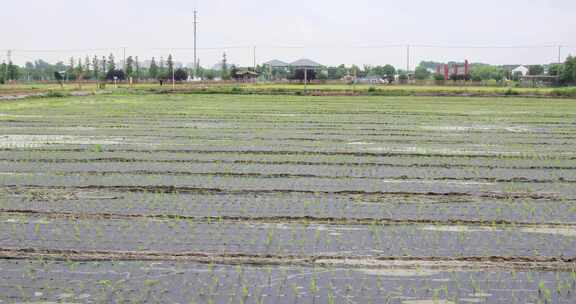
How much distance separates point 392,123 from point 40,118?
9322mm

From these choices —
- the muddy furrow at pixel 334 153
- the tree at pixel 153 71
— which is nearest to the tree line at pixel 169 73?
the tree at pixel 153 71

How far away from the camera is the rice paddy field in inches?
162

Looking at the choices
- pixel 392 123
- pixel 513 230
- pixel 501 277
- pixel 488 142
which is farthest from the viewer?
pixel 392 123

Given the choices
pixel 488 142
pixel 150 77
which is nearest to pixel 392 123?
pixel 488 142

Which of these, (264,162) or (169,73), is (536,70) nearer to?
(169,73)

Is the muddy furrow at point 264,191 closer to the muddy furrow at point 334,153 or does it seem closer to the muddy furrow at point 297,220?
→ the muddy furrow at point 297,220

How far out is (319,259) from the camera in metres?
4.63

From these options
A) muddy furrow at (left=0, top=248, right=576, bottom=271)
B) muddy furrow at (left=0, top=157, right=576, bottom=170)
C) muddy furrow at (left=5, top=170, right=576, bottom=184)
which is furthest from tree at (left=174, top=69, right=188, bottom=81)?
muddy furrow at (left=0, top=248, right=576, bottom=271)

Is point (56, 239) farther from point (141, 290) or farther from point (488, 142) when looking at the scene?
point (488, 142)

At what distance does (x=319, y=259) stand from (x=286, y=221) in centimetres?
112

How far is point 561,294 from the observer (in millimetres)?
3980

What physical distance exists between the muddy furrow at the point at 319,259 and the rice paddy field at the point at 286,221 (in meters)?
0.01

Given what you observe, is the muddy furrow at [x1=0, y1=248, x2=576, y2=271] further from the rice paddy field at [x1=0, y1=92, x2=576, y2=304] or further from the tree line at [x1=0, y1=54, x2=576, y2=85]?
the tree line at [x1=0, y1=54, x2=576, y2=85]

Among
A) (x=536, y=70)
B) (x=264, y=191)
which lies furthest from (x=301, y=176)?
(x=536, y=70)
